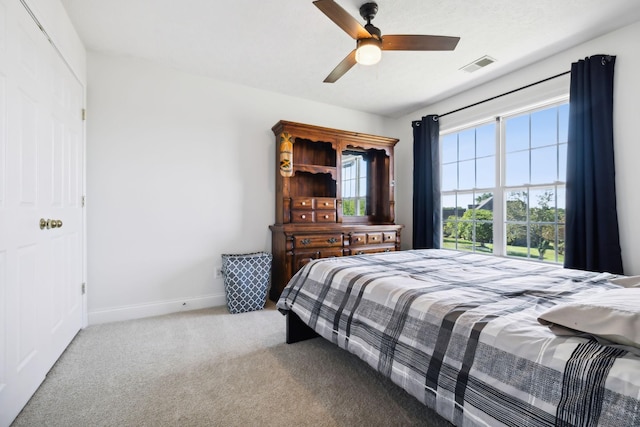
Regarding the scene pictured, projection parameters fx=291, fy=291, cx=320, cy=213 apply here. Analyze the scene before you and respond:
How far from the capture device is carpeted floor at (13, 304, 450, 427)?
57.4 inches

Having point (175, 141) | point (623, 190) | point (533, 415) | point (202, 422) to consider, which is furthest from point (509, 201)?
point (175, 141)

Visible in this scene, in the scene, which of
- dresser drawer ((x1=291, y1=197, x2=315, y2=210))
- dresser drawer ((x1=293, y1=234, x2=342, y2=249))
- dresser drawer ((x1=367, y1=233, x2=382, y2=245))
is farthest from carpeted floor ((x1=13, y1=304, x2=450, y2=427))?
dresser drawer ((x1=367, y1=233, x2=382, y2=245))

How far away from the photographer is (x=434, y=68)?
3037 millimetres

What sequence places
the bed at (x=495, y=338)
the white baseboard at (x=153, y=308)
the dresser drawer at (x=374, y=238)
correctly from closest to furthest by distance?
the bed at (x=495, y=338) < the white baseboard at (x=153, y=308) < the dresser drawer at (x=374, y=238)

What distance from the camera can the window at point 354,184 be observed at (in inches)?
161

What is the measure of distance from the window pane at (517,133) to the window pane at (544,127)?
0.06 m

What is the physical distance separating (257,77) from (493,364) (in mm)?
3285

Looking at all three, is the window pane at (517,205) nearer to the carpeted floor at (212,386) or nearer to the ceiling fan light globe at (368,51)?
the ceiling fan light globe at (368,51)

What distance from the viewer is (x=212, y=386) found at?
1.72 m

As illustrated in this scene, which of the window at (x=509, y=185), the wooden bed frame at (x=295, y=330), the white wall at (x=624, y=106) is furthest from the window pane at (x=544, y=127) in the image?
the wooden bed frame at (x=295, y=330)

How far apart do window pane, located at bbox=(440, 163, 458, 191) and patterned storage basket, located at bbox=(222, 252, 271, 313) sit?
2607 millimetres

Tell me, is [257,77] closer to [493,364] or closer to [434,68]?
[434,68]

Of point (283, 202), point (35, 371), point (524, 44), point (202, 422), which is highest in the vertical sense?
point (524, 44)

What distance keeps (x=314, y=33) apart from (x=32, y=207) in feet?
7.53
